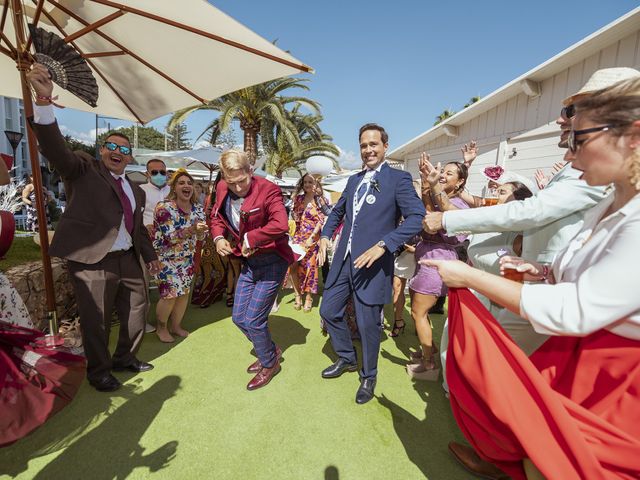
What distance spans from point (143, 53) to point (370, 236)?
9.55 feet

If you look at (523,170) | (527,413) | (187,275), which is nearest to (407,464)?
(527,413)

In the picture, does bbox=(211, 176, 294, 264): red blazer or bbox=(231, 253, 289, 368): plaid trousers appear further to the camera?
bbox=(231, 253, 289, 368): plaid trousers

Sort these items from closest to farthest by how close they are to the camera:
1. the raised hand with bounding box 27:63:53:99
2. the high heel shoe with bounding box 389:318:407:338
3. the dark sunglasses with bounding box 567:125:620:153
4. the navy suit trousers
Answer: the dark sunglasses with bounding box 567:125:620:153, the raised hand with bounding box 27:63:53:99, the navy suit trousers, the high heel shoe with bounding box 389:318:407:338

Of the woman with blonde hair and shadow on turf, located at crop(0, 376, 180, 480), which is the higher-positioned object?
the woman with blonde hair

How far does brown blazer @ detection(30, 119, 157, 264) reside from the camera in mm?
2492

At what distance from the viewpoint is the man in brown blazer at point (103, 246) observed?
252 centimetres

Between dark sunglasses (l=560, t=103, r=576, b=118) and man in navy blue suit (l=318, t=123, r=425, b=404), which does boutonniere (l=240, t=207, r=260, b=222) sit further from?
dark sunglasses (l=560, t=103, r=576, b=118)

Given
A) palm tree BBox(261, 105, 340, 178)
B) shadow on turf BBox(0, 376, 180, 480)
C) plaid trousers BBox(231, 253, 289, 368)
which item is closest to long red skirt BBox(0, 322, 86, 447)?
shadow on turf BBox(0, 376, 180, 480)

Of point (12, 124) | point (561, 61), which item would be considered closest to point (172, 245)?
point (561, 61)

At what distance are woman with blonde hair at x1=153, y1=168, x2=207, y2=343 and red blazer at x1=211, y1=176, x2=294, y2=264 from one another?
0.99 metres

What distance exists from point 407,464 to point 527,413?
55.1 inches

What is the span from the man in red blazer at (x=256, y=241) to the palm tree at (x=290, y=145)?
1451cm

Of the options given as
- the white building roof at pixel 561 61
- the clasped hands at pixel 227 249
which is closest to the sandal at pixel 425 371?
the clasped hands at pixel 227 249

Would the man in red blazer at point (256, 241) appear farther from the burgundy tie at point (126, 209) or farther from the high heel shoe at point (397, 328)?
the high heel shoe at point (397, 328)
